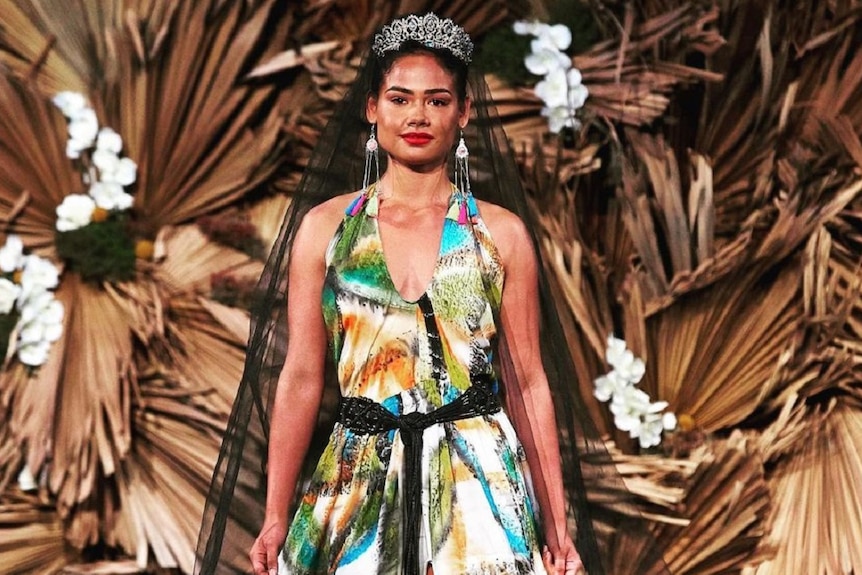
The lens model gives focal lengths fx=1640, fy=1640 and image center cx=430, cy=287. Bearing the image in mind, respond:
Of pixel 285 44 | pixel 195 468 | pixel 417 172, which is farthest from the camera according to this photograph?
pixel 285 44

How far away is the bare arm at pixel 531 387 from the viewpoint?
2.47 meters

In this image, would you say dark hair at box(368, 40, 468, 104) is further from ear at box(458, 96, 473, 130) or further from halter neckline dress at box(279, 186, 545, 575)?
halter neckline dress at box(279, 186, 545, 575)

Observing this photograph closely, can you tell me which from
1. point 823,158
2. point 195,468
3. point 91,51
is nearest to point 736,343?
point 823,158

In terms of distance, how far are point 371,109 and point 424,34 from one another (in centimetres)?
15

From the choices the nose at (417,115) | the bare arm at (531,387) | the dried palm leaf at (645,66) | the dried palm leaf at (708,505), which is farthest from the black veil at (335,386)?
the dried palm leaf at (645,66)

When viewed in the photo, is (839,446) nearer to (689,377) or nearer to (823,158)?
(689,377)

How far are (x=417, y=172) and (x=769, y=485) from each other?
5.07 ft

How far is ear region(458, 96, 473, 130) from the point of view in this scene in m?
2.57

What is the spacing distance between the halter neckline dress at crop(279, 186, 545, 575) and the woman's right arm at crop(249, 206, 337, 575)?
0.03 metres

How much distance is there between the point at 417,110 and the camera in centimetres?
248

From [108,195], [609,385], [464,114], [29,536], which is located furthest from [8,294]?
[464,114]

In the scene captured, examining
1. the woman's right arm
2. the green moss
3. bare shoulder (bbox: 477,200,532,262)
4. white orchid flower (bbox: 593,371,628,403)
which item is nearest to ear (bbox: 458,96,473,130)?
bare shoulder (bbox: 477,200,532,262)

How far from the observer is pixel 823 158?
3791 millimetres

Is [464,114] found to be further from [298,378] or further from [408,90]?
[298,378]
